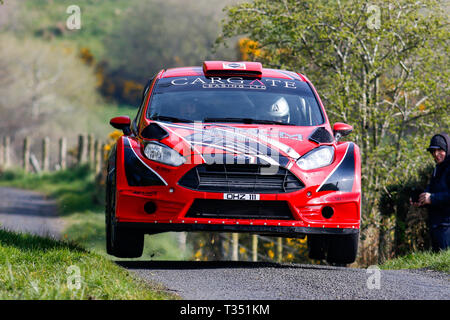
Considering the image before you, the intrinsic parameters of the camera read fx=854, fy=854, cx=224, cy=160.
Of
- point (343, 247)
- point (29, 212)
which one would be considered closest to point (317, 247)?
point (343, 247)

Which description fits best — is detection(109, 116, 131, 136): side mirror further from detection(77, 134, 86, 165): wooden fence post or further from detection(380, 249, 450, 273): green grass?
detection(77, 134, 86, 165): wooden fence post

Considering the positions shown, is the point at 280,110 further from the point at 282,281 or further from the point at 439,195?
the point at 439,195

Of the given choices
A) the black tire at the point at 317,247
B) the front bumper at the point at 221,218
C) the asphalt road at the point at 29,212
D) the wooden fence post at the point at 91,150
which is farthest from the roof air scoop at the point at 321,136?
the wooden fence post at the point at 91,150

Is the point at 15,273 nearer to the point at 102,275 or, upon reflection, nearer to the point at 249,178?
the point at 102,275

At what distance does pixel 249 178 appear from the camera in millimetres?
7977

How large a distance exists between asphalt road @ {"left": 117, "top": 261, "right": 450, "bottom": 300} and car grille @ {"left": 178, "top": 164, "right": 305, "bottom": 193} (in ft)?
2.60

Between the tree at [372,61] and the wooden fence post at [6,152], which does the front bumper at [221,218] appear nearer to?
the tree at [372,61]

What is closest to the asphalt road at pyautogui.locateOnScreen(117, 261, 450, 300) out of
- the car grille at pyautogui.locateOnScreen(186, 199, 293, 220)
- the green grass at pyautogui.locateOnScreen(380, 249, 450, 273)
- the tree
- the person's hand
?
the green grass at pyautogui.locateOnScreen(380, 249, 450, 273)

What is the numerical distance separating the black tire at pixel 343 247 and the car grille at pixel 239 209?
0.79 m

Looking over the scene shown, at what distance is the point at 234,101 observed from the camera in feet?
30.2

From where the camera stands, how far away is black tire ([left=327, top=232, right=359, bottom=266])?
8.56 metres

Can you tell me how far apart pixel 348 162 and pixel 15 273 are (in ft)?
10.8

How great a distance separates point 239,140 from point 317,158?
770 millimetres

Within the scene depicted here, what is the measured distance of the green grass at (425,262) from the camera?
9352mm
